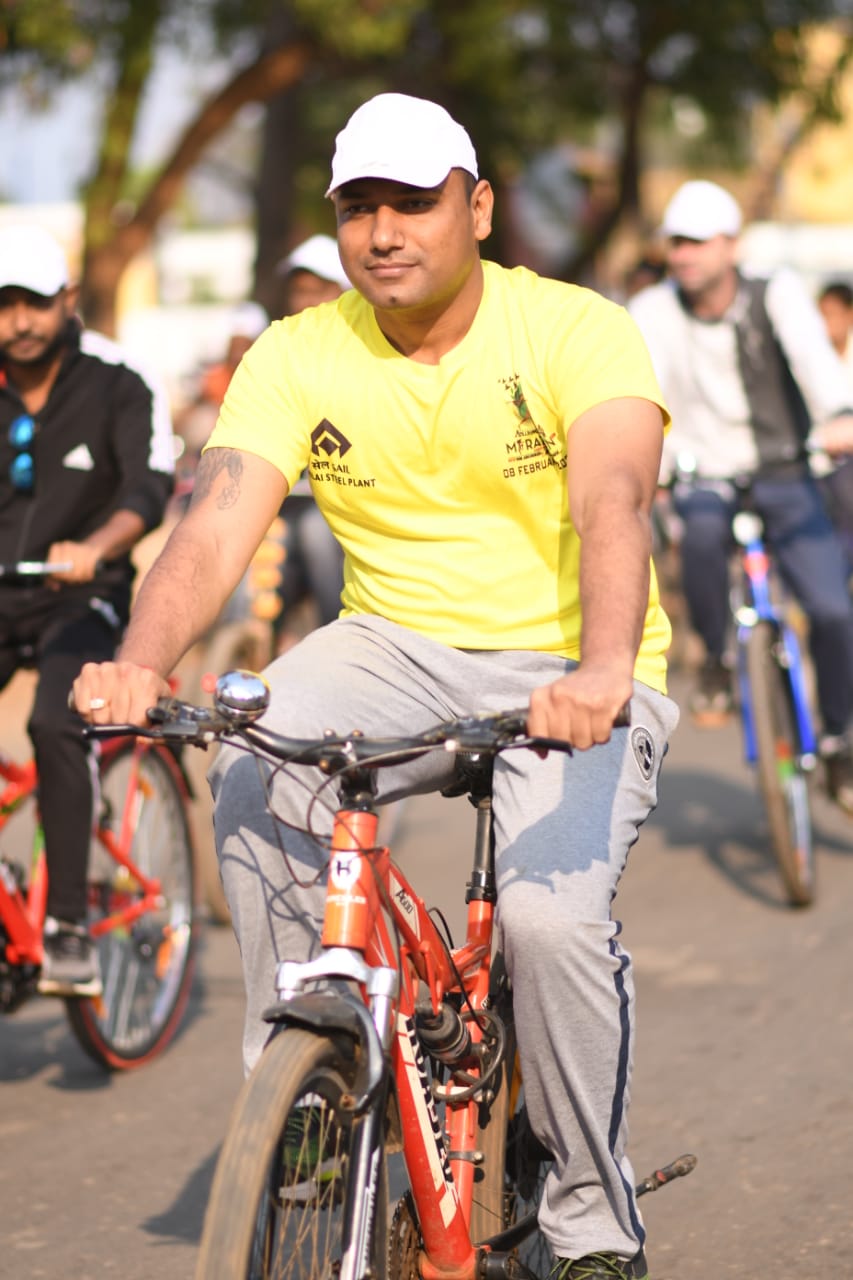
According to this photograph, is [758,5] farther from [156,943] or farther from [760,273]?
[156,943]

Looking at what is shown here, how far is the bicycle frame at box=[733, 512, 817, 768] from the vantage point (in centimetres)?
737

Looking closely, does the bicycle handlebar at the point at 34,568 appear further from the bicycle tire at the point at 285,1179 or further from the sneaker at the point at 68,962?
the bicycle tire at the point at 285,1179

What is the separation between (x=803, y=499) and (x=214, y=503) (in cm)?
428

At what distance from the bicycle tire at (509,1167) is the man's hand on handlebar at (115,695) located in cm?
90

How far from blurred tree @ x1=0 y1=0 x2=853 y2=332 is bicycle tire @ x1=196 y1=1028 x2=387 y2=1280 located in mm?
16769

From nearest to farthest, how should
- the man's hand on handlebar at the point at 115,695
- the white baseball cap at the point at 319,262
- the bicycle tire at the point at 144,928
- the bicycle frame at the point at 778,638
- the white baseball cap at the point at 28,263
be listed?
the man's hand on handlebar at the point at 115,695 → the white baseball cap at the point at 28,263 → the bicycle tire at the point at 144,928 → the bicycle frame at the point at 778,638 → the white baseball cap at the point at 319,262

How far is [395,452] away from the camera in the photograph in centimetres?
374

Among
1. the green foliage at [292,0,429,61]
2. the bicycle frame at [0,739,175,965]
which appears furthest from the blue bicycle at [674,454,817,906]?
the green foliage at [292,0,429,61]

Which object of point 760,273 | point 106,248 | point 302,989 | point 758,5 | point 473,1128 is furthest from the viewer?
point 758,5

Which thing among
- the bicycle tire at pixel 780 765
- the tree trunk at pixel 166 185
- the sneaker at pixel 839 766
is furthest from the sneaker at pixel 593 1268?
the tree trunk at pixel 166 185

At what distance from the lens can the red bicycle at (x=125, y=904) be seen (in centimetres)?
549

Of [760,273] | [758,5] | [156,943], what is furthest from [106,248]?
[156,943]

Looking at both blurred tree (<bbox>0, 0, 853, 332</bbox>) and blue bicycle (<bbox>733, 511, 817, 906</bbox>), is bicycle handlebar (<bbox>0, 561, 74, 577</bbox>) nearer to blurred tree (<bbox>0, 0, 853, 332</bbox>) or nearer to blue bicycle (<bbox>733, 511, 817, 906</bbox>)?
blue bicycle (<bbox>733, 511, 817, 906</bbox>)

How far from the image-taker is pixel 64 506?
5.82 metres
